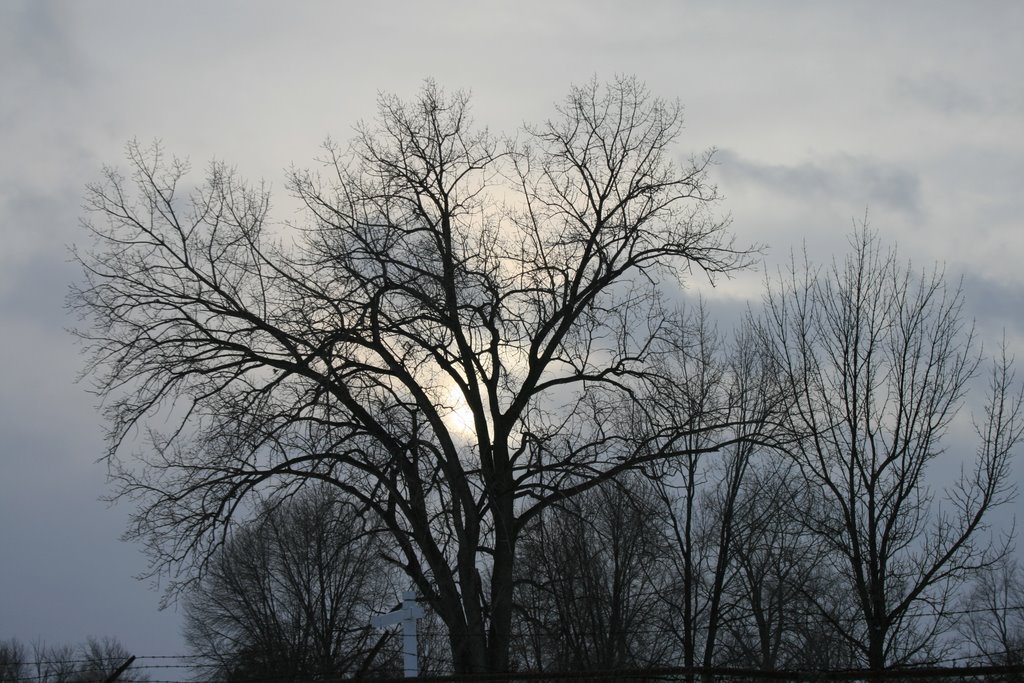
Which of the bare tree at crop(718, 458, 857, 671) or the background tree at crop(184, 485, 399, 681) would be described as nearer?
the bare tree at crop(718, 458, 857, 671)

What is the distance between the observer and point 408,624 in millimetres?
14438

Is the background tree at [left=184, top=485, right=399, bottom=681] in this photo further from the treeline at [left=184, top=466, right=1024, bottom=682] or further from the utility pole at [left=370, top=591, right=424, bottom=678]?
the utility pole at [left=370, top=591, right=424, bottom=678]

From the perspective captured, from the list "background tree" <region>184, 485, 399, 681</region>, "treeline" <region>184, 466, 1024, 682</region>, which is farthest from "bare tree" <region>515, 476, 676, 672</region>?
"background tree" <region>184, 485, 399, 681</region>

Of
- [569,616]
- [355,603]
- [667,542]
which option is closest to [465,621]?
[569,616]

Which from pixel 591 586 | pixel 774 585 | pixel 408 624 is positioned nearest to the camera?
pixel 408 624

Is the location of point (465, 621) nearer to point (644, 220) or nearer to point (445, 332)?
point (445, 332)

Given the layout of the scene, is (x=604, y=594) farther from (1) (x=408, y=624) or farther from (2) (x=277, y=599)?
(2) (x=277, y=599)

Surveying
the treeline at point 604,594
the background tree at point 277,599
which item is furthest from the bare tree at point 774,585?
the background tree at point 277,599

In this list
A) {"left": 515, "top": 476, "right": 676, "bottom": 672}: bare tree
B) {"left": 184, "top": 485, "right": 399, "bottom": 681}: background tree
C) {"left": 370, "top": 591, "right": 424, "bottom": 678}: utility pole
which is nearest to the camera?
{"left": 370, "top": 591, "right": 424, "bottom": 678}: utility pole

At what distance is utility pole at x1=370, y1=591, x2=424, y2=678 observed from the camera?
1429 centimetres

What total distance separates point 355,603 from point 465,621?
92.5 ft

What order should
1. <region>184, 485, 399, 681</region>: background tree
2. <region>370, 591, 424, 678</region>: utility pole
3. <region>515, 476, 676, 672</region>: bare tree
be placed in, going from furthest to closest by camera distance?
1. <region>184, 485, 399, 681</region>: background tree
2. <region>515, 476, 676, 672</region>: bare tree
3. <region>370, 591, 424, 678</region>: utility pole

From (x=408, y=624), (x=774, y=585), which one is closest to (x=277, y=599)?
(x=774, y=585)

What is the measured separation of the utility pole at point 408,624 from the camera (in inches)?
563
